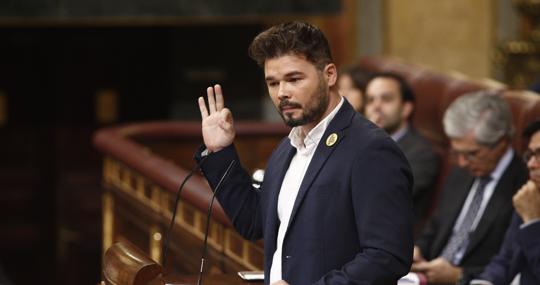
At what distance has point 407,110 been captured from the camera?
545 cm

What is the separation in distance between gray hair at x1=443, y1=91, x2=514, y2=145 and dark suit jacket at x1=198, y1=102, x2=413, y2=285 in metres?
1.70

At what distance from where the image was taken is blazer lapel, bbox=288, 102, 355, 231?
107 inches

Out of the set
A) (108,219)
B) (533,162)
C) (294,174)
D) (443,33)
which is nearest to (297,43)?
(294,174)

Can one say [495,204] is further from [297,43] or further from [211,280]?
[297,43]

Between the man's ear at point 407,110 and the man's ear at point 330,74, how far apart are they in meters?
2.73

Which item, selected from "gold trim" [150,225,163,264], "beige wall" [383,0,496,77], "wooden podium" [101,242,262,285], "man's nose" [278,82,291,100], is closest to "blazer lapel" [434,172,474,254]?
"gold trim" [150,225,163,264]

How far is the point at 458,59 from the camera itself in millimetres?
8469

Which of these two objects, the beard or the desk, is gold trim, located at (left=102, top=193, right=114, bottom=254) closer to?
the desk

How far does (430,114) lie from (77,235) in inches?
187

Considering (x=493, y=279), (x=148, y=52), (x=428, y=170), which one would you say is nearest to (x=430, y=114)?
(x=428, y=170)

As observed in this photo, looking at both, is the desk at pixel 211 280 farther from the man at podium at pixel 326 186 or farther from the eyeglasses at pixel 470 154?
the eyeglasses at pixel 470 154

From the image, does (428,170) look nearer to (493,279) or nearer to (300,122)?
(493,279)

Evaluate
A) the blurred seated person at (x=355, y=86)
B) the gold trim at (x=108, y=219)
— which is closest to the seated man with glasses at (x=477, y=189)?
the blurred seated person at (x=355, y=86)

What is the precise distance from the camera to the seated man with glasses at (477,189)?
431cm
